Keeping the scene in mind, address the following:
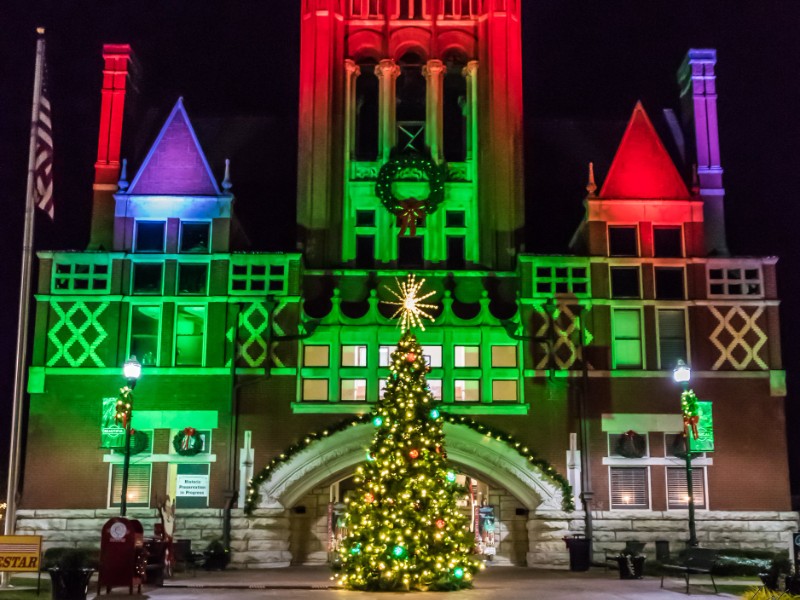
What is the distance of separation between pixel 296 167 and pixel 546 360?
43.5ft

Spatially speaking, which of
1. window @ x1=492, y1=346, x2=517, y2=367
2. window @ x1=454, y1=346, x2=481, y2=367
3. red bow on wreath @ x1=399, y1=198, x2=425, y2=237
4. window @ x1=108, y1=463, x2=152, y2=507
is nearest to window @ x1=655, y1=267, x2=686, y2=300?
window @ x1=492, y1=346, x2=517, y2=367

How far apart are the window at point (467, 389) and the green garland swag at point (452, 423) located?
5.58 ft

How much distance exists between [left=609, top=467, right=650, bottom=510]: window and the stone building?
0.22 ft

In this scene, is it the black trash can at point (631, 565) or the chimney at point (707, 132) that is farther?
the chimney at point (707, 132)

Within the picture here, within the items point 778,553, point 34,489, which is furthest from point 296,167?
point 778,553

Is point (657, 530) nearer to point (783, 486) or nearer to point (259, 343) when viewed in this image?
point (783, 486)

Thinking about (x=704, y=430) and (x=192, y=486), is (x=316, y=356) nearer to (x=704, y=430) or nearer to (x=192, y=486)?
(x=192, y=486)

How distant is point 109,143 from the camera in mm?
37750

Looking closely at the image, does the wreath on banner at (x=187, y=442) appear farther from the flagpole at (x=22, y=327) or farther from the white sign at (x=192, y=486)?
the flagpole at (x=22, y=327)

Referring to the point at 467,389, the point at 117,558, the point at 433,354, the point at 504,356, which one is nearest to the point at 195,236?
the point at 433,354

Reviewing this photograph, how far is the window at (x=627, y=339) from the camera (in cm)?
3531

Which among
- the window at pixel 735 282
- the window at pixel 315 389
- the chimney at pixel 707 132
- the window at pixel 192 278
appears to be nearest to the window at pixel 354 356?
the window at pixel 315 389

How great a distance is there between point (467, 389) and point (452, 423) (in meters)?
2.09

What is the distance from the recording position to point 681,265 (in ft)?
118
